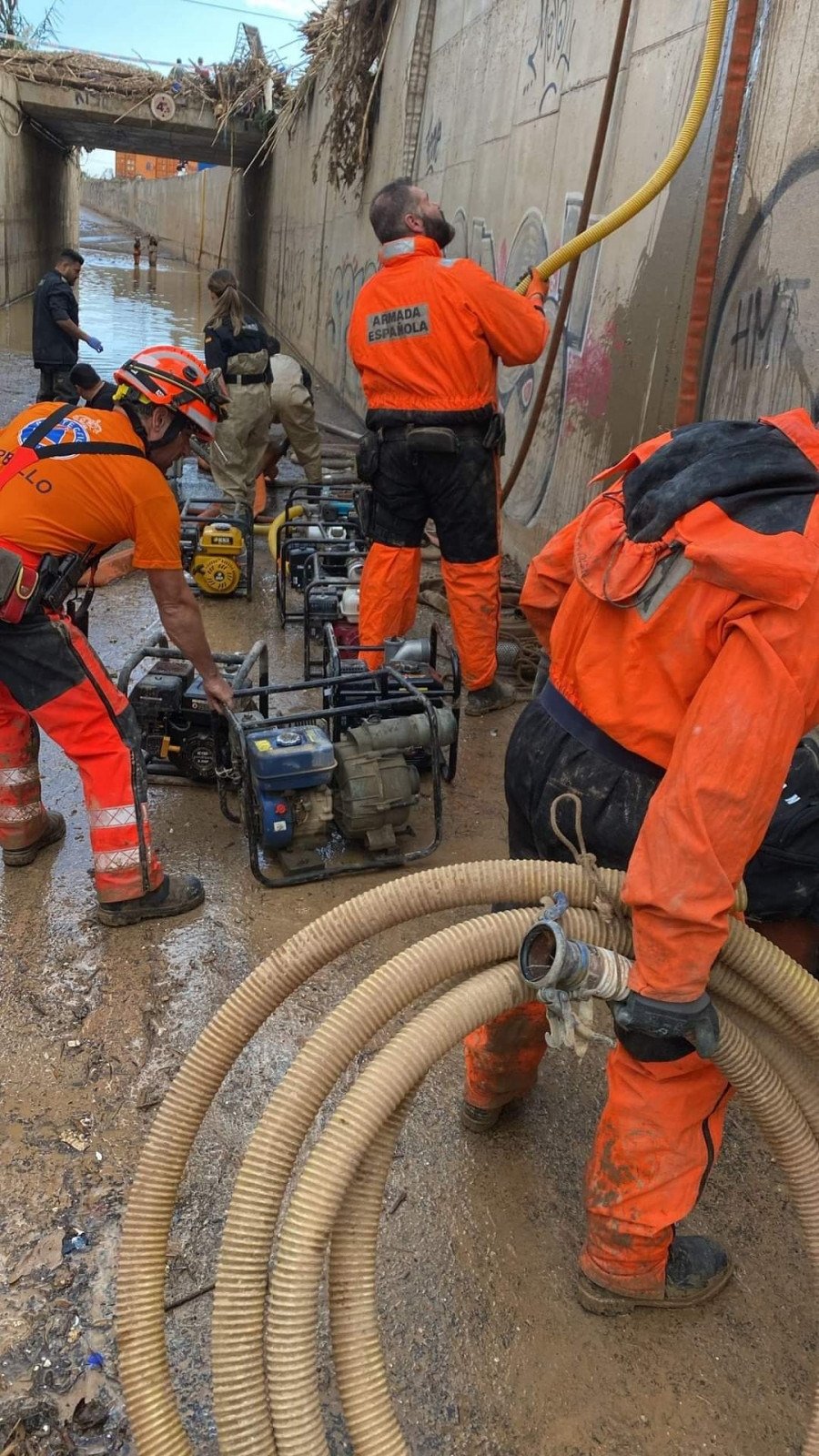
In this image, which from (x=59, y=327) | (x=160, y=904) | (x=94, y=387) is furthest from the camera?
(x=59, y=327)

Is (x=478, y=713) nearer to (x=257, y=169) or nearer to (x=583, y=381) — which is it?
(x=583, y=381)

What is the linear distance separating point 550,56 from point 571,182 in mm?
1163

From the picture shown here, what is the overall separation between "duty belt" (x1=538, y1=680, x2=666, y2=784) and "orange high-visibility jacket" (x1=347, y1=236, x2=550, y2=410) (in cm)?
288

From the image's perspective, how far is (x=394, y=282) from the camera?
4559 mm

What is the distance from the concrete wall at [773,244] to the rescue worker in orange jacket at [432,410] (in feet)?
2.86

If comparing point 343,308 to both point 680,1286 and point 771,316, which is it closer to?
point 771,316

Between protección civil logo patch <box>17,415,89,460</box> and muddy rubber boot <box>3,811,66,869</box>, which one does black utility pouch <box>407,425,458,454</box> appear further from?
muddy rubber boot <box>3,811,66,869</box>

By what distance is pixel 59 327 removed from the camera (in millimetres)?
9820

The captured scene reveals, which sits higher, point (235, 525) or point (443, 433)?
point (443, 433)

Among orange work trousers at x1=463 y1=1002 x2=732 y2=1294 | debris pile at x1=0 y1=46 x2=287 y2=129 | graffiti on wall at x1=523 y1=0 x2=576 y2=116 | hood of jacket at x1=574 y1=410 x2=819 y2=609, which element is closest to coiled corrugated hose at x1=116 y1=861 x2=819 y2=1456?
orange work trousers at x1=463 y1=1002 x2=732 y2=1294

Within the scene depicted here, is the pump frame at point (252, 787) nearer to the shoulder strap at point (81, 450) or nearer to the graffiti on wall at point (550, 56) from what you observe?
the shoulder strap at point (81, 450)

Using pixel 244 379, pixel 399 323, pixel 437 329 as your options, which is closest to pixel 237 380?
pixel 244 379

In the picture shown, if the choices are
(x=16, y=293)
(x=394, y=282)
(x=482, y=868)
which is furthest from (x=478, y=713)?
(x=16, y=293)

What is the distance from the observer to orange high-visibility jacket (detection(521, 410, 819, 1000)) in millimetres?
1643
